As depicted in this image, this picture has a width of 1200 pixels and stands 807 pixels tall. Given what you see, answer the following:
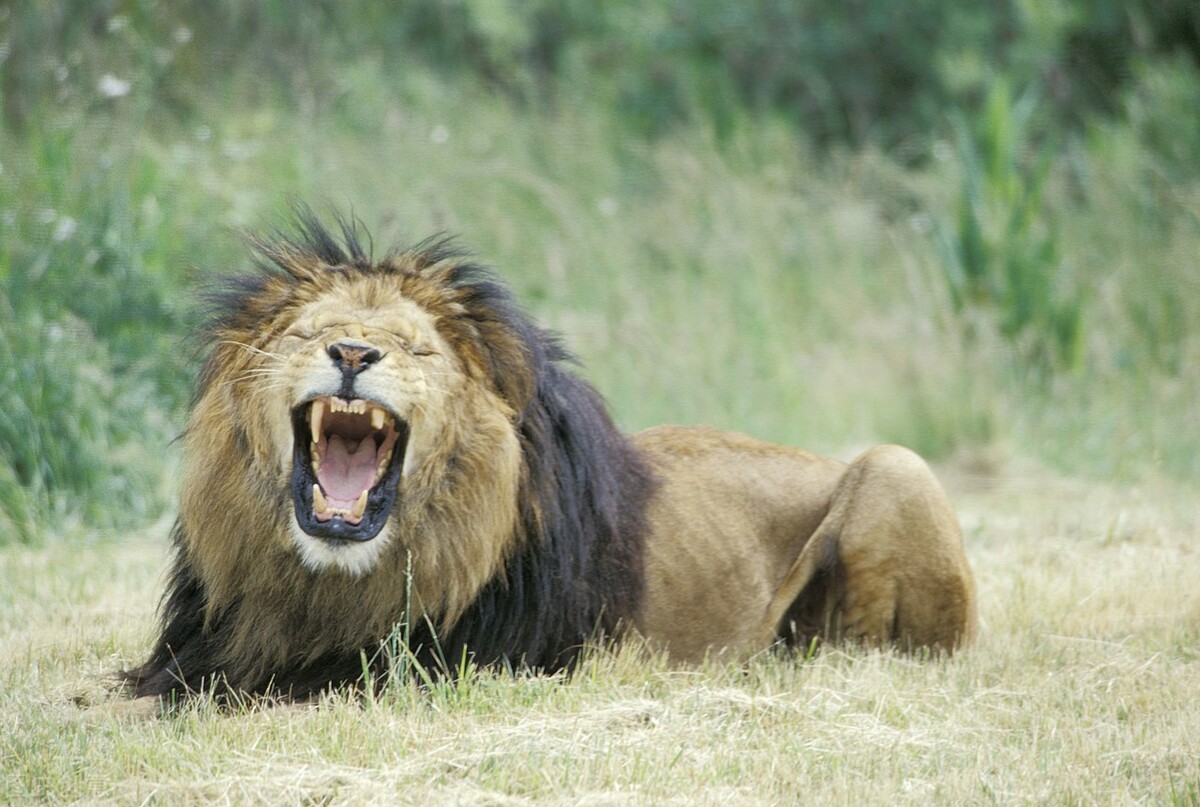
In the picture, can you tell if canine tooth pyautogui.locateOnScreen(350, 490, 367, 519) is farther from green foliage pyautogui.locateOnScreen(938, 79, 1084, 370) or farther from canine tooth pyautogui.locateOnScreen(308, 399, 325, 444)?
green foliage pyautogui.locateOnScreen(938, 79, 1084, 370)

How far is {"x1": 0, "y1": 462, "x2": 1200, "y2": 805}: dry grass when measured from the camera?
3855 mm

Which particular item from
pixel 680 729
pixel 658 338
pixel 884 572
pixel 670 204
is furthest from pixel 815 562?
pixel 670 204

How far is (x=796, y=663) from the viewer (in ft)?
17.4

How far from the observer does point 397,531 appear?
446cm

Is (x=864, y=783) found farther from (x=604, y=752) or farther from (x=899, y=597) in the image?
(x=899, y=597)

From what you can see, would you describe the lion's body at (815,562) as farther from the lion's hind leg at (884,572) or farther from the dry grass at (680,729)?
the dry grass at (680,729)

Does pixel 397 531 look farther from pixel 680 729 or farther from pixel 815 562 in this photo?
pixel 815 562

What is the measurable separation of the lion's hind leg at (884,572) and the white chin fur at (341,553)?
158 cm

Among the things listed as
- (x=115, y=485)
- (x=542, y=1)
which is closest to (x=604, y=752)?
(x=115, y=485)

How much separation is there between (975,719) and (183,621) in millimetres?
2378

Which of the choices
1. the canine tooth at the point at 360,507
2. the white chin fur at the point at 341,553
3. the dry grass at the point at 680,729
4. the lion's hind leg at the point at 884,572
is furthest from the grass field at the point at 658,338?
the canine tooth at the point at 360,507

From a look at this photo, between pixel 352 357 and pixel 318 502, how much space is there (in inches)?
17.2

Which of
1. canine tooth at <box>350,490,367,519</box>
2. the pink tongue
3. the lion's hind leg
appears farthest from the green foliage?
canine tooth at <box>350,490,367,519</box>

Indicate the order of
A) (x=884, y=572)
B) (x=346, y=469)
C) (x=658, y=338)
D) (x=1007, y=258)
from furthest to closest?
(x=1007, y=258), (x=658, y=338), (x=884, y=572), (x=346, y=469)
